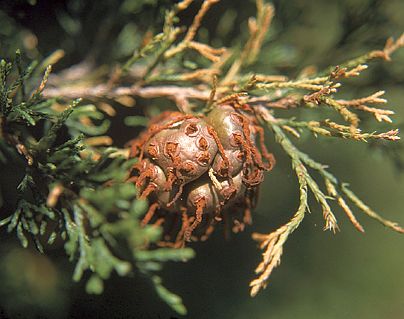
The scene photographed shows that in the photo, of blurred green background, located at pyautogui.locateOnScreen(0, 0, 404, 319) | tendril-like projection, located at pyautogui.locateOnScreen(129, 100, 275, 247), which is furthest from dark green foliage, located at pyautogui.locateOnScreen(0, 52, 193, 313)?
blurred green background, located at pyautogui.locateOnScreen(0, 0, 404, 319)

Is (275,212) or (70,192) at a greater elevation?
(70,192)

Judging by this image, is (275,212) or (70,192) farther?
(275,212)

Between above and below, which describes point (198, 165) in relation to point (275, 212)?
above

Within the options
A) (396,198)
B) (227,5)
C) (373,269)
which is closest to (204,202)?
(227,5)

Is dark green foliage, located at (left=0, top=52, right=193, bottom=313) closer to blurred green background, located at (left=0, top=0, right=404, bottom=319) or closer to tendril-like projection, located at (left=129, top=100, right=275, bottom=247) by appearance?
tendril-like projection, located at (left=129, top=100, right=275, bottom=247)

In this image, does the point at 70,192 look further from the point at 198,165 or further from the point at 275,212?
the point at 275,212

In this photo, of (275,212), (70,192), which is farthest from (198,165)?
(275,212)

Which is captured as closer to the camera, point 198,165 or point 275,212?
point 198,165
